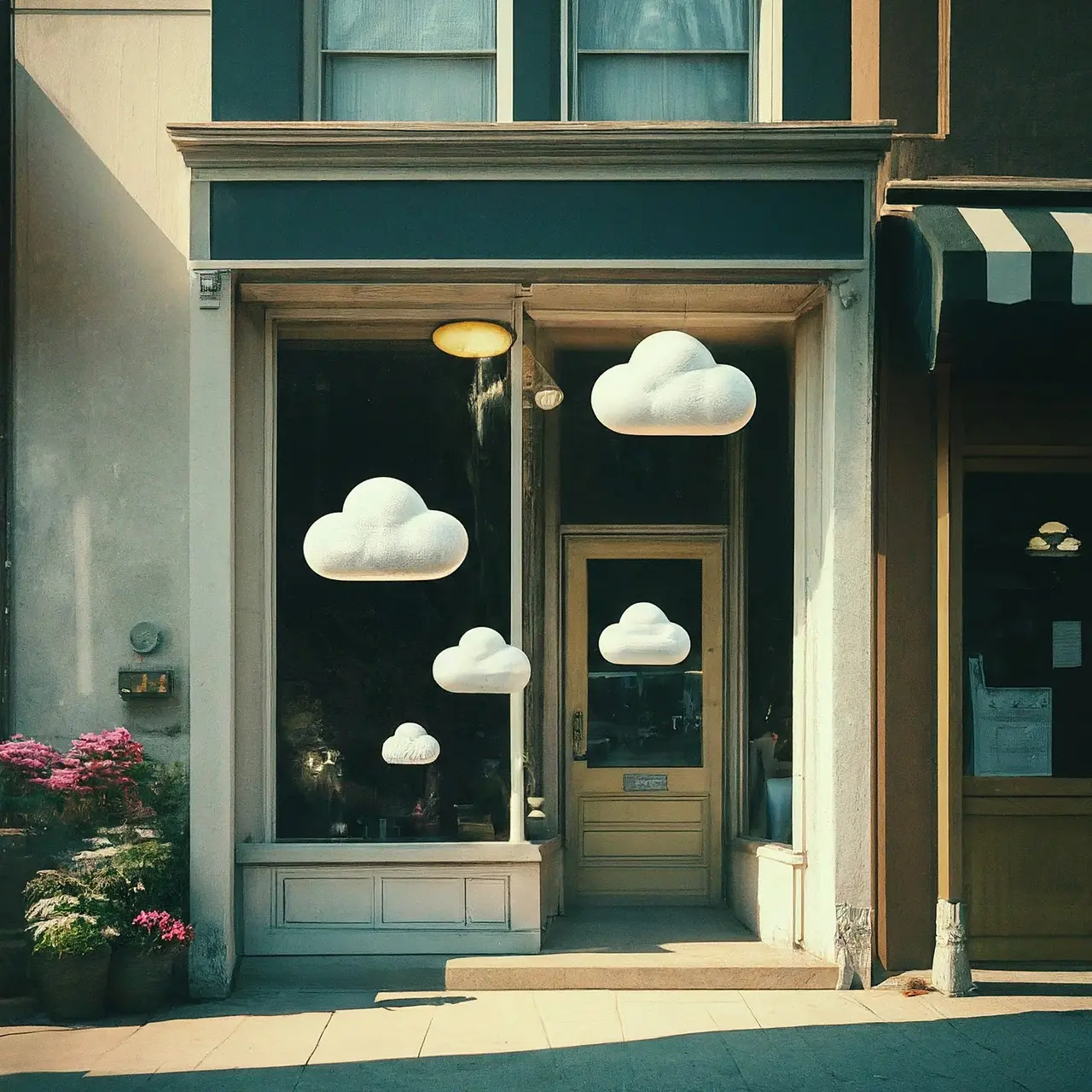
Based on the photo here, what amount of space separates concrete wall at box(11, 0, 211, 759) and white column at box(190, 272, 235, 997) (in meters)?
0.51

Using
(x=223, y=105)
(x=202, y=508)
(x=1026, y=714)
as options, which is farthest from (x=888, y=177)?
(x=202, y=508)

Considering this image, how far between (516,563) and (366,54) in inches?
133

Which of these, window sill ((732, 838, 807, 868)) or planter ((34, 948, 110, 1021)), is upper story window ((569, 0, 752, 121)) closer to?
window sill ((732, 838, 807, 868))

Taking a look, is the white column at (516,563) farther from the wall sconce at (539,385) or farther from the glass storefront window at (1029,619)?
the glass storefront window at (1029,619)

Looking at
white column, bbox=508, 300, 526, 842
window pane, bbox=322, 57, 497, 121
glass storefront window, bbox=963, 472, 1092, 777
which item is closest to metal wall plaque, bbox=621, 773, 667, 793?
white column, bbox=508, 300, 526, 842

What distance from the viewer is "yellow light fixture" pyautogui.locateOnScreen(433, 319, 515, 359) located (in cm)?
797

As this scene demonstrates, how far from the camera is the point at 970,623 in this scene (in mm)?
7688

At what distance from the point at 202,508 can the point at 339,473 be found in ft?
3.19

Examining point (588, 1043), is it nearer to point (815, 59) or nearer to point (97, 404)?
point (97, 404)

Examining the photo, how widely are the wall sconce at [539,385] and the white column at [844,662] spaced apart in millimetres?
1890

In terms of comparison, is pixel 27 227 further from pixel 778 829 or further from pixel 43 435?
pixel 778 829

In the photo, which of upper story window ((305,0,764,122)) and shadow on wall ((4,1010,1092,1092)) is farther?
upper story window ((305,0,764,122))

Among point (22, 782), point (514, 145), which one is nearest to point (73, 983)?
point (22, 782)

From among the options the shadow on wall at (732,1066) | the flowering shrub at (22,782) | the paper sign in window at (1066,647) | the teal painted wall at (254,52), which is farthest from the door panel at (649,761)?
the teal painted wall at (254,52)
